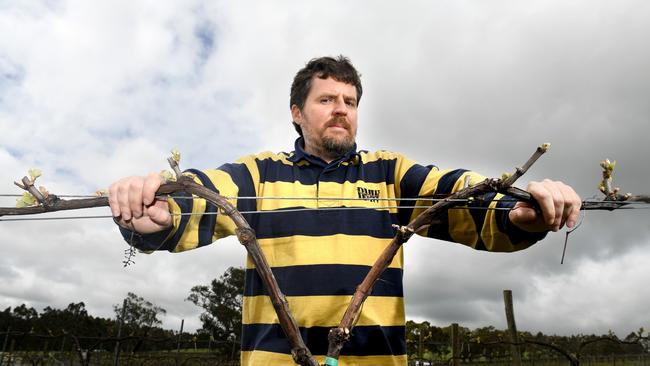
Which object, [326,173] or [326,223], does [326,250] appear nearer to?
[326,223]

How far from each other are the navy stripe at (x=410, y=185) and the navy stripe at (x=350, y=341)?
1.96 feet

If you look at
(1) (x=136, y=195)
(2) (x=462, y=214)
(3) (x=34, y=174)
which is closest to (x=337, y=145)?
(2) (x=462, y=214)

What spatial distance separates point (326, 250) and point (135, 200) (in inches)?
34.5

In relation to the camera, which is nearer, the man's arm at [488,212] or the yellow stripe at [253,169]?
the man's arm at [488,212]

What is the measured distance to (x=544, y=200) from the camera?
1.99 meters

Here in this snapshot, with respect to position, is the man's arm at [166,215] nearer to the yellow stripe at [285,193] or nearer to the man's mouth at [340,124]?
the yellow stripe at [285,193]

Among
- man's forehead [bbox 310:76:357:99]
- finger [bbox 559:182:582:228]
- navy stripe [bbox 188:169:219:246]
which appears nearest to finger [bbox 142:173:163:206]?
navy stripe [bbox 188:169:219:246]

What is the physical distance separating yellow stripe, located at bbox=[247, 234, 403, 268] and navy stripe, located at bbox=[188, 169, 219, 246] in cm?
24

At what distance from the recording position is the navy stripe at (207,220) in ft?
8.00

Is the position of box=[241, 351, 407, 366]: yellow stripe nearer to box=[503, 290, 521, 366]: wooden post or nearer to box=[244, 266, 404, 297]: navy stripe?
box=[244, 266, 404, 297]: navy stripe

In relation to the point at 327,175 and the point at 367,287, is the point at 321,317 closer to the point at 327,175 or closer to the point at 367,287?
the point at 367,287

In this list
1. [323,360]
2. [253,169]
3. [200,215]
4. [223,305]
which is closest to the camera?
[323,360]

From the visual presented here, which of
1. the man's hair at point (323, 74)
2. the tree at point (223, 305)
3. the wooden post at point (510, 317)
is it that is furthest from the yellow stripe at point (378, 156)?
the tree at point (223, 305)

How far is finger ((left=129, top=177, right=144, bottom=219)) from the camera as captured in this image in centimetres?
202
